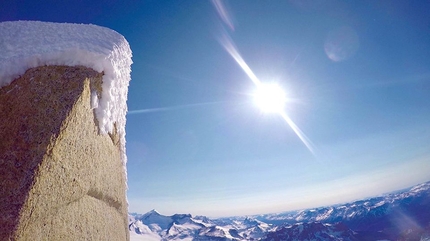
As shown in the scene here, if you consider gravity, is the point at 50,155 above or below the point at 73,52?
below

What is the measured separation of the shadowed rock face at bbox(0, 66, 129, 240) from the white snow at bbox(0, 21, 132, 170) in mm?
106

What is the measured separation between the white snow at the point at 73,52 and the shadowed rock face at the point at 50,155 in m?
0.11

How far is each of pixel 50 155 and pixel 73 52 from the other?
1.22m

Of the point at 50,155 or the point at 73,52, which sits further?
the point at 73,52

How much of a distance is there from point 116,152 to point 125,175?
746 mm

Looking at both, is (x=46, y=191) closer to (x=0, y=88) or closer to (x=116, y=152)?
(x=0, y=88)

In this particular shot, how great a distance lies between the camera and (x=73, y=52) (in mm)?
2920

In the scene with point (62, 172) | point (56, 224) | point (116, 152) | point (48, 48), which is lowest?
point (56, 224)

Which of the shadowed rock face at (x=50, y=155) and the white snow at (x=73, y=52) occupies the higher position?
the white snow at (x=73, y=52)

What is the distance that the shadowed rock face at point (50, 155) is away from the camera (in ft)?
7.29

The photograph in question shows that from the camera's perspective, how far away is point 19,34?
3051 mm

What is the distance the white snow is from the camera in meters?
2.65

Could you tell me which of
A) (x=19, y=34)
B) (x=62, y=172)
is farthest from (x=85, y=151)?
(x=19, y=34)

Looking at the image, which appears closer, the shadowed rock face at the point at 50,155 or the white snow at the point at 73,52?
the shadowed rock face at the point at 50,155
